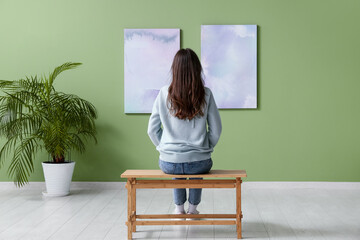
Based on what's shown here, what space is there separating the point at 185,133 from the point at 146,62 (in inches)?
75.0

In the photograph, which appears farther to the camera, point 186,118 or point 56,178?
point 56,178

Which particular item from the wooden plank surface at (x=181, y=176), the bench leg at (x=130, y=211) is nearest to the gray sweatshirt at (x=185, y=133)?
the wooden plank surface at (x=181, y=176)

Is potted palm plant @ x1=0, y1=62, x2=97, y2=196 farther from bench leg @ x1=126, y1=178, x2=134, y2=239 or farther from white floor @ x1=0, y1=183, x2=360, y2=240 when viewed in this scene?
bench leg @ x1=126, y1=178, x2=134, y2=239

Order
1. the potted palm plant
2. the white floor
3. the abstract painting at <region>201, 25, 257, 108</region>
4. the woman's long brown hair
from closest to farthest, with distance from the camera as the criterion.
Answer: the woman's long brown hair < the white floor < the potted palm plant < the abstract painting at <region>201, 25, 257, 108</region>

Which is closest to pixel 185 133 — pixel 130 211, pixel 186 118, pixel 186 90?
pixel 186 118

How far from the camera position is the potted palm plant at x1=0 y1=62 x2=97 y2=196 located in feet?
13.9

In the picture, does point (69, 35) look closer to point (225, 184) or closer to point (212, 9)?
point (212, 9)

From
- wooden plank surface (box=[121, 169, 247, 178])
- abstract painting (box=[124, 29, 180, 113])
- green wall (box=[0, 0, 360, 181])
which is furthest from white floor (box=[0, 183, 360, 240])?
abstract painting (box=[124, 29, 180, 113])

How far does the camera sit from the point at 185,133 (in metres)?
2.93

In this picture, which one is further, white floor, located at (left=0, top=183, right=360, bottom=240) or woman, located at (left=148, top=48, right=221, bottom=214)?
white floor, located at (left=0, top=183, right=360, bottom=240)

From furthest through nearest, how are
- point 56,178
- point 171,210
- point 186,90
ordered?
point 56,178 → point 171,210 → point 186,90

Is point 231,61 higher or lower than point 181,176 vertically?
higher

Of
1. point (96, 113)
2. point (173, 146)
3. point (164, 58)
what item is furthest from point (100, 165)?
point (173, 146)

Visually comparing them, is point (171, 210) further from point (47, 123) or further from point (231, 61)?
point (231, 61)
